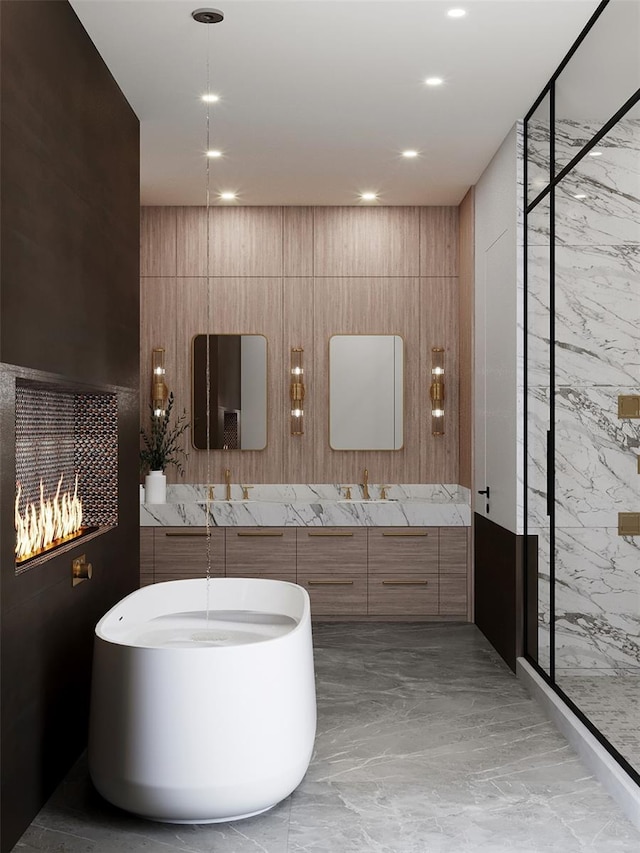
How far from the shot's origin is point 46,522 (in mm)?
3188

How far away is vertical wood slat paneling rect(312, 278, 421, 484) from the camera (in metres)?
6.20

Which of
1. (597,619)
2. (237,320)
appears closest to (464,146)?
(237,320)

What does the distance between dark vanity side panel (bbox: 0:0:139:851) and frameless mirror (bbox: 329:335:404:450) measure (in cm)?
232

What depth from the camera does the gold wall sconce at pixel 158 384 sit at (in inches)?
242

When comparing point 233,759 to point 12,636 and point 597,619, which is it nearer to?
point 12,636

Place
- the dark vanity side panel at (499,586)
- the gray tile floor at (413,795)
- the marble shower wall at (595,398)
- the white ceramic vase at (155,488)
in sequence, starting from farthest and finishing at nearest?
the white ceramic vase at (155,488) → the dark vanity side panel at (499,586) → the marble shower wall at (595,398) → the gray tile floor at (413,795)

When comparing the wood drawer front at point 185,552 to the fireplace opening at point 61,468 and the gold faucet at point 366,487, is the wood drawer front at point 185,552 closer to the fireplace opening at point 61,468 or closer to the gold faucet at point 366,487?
the gold faucet at point 366,487

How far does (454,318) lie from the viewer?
20.4 ft

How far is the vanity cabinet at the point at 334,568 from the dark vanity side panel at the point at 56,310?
1853 millimetres

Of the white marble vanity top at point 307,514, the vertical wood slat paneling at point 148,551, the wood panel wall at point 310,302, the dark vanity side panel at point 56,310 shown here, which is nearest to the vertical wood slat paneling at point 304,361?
the wood panel wall at point 310,302

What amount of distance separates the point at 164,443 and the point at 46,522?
300cm

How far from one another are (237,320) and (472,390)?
1.74 metres

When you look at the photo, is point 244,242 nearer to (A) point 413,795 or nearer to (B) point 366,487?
(B) point 366,487

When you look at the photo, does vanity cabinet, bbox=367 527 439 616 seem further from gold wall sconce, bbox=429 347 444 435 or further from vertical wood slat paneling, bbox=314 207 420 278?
vertical wood slat paneling, bbox=314 207 420 278
